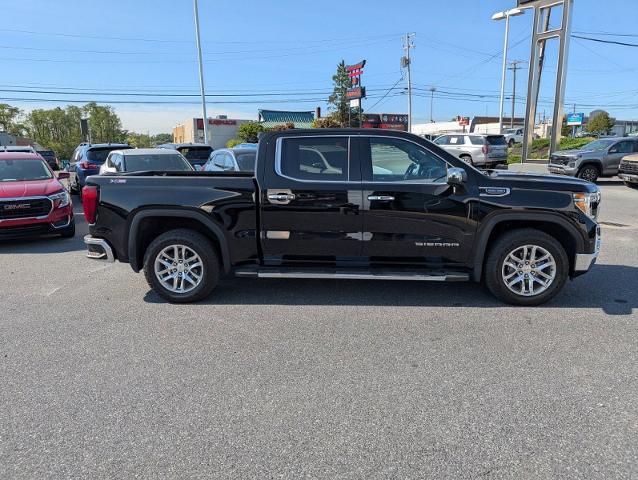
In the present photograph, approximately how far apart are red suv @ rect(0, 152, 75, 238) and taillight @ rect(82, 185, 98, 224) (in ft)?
12.1

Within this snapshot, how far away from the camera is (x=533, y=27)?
20438 mm

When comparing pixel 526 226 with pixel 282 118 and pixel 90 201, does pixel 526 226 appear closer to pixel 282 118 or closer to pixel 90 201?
pixel 90 201

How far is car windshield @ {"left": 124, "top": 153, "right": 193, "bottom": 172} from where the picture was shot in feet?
37.2

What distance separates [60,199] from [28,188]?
0.54m

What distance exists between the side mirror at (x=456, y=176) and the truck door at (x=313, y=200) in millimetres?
898

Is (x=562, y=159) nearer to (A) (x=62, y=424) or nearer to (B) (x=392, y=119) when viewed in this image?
(A) (x=62, y=424)

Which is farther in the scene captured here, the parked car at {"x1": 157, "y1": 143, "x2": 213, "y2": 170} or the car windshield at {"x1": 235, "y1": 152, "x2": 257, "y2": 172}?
the parked car at {"x1": 157, "y1": 143, "x2": 213, "y2": 170}

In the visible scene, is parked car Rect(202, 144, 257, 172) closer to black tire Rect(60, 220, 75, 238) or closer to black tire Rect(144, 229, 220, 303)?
black tire Rect(60, 220, 75, 238)

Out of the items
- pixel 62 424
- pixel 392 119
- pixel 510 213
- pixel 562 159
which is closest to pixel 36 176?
pixel 62 424

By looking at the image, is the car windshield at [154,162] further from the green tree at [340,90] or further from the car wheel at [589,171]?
the green tree at [340,90]

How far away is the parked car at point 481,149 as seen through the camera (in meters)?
22.5

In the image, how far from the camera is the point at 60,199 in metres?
8.54

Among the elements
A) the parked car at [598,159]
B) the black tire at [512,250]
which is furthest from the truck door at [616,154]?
the black tire at [512,250]

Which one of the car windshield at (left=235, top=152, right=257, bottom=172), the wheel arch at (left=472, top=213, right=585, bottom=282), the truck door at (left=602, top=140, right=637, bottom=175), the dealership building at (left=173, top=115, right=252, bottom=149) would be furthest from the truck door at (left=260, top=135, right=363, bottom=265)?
the dealership building at (left=173, top=115, right=252, bottom=149)
